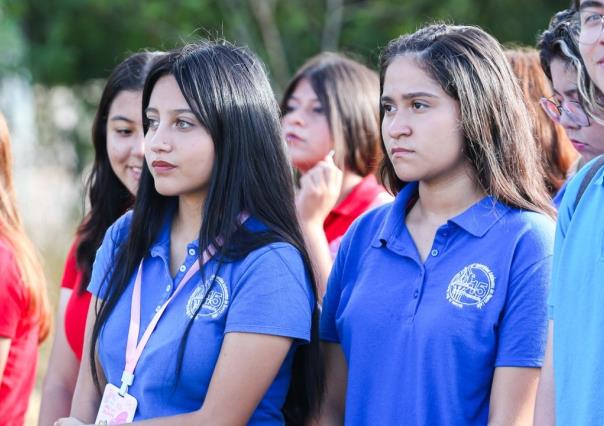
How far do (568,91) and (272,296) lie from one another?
1.14m

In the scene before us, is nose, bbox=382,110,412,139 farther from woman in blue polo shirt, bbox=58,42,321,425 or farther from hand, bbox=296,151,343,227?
hand, bbox=296,151,343,227

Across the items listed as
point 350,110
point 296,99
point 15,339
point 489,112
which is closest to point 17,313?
point 15,339

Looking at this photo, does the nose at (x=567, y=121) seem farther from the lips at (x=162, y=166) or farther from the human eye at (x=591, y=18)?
the lips at (x=162, y=166)

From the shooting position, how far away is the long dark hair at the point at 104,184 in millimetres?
3783

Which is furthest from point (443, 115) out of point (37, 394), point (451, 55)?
point (37, 394)

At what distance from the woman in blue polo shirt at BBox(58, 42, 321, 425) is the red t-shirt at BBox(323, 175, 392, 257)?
3.27 feet

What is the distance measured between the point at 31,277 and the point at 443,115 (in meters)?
1.82

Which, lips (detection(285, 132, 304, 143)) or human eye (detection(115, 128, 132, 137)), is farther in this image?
lips (detection(285, 132, 304, 143))

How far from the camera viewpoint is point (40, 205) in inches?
420

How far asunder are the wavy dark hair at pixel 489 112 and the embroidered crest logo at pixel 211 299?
799mm

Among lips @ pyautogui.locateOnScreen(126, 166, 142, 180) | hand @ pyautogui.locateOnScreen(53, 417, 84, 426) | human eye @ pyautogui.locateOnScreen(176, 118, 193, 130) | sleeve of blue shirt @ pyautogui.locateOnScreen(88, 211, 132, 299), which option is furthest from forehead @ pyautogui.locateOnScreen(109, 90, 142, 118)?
hand @ pyautogui.locateOnScreen(53, 417, 84, 426)

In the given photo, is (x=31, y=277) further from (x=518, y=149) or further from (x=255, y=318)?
(x=518, y=149)

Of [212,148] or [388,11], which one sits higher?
[388,11]

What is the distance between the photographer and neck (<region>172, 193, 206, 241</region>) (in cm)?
296
